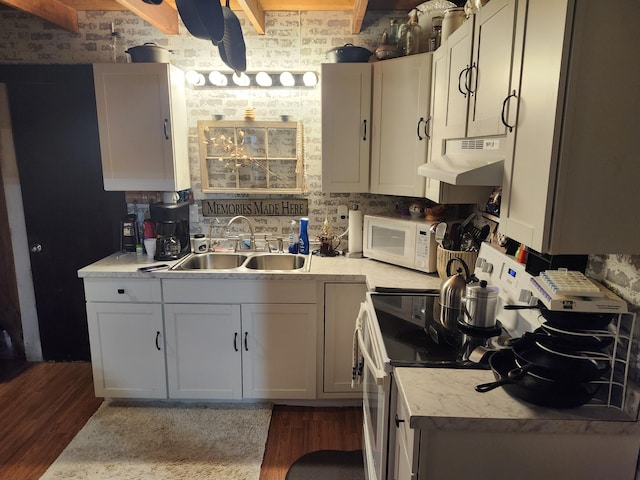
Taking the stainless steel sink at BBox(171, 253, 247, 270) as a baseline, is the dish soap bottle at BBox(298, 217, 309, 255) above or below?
above

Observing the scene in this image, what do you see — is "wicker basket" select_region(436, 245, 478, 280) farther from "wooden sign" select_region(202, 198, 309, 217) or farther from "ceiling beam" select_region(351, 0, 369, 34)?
"ceiling beam" select_region(351, 0, 369, 34)

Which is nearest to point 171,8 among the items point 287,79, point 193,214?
point 287,79

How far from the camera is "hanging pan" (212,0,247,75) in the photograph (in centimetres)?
188

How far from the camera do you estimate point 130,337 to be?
2.57 m

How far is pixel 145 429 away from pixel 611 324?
2421 mm

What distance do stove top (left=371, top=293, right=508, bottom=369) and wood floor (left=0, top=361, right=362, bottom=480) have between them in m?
0.95

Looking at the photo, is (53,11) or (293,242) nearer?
(53,11)

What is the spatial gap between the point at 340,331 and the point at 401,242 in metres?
0.66

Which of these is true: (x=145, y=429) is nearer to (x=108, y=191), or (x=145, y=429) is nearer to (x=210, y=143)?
(x=108, y=191)

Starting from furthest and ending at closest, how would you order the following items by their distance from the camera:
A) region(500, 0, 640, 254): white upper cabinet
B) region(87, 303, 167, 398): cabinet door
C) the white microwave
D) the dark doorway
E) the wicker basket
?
1. the dark doorway
2. region(87, 303, 167, 398): cabinet door
3. the white microwave
4. the wicker basket
5. region(500, 0, 640, 254): white upper cabinet

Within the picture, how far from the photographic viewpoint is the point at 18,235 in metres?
3.07

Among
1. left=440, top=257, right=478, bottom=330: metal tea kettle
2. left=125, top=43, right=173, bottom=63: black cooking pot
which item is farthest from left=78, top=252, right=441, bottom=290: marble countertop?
left=125, top=43, right=173, bottom=63: black cooking pot

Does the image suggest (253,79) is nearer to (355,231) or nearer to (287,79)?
(287,79)

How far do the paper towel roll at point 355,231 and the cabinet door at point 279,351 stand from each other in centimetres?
57
